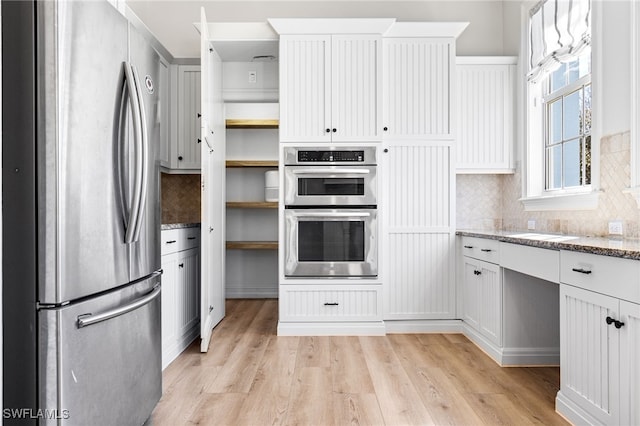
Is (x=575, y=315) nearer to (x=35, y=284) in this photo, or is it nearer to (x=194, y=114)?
(x=35, y=284)

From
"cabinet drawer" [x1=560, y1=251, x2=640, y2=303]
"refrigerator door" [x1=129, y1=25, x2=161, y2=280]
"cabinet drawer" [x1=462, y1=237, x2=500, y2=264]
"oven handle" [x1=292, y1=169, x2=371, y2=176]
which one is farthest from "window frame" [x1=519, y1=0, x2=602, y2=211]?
"refrigerator door" [x1=129, y1=25, x2=161, y2=280]

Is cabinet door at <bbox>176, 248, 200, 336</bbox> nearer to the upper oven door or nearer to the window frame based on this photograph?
the upper oven door

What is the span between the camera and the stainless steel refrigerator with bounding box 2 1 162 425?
1.20 meters

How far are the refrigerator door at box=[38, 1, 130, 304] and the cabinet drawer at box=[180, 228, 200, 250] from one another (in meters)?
1.32

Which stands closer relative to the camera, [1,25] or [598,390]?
[1,25]

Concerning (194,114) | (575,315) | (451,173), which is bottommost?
(575,315)

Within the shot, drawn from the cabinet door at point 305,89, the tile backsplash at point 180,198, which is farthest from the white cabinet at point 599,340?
the tile backsplash at point 180,198

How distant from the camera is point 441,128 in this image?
126 inches

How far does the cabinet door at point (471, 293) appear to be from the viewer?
9.48ft

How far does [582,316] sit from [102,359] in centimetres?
195

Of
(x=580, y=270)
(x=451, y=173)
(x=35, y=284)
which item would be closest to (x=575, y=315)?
(x=580, y=270)

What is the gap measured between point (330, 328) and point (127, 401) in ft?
5.94

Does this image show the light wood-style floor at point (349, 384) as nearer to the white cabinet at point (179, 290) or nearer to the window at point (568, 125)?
the white cabinet at point (179, 290)

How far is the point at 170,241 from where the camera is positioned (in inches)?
100
